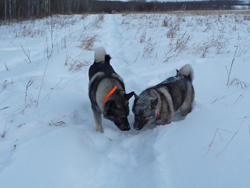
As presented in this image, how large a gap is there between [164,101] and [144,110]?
510mm

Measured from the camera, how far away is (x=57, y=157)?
5.62 feet

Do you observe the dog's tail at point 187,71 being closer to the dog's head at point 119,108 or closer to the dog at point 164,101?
the dog at point 164,101

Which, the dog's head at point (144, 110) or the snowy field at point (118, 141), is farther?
the dog's head at point (144, 110)

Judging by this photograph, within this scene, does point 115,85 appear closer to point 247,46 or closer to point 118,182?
point 118,182

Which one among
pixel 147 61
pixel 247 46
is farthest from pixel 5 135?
pixel 247 46

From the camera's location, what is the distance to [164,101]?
9.10ft

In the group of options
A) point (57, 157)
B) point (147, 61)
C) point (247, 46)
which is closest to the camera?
point (57, 157)

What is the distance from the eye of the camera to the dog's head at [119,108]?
2.34 metres

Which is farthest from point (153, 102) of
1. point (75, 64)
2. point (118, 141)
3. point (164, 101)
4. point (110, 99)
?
point (75, 64)

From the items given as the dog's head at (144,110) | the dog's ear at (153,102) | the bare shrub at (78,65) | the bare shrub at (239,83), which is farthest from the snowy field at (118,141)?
the bare shrub at (78,65)

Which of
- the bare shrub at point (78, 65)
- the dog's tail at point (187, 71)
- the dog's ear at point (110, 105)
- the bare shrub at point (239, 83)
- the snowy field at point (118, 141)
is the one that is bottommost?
the snowy field at point (118, 141)

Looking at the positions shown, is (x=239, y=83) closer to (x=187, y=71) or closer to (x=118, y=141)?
(x=187, y=71)

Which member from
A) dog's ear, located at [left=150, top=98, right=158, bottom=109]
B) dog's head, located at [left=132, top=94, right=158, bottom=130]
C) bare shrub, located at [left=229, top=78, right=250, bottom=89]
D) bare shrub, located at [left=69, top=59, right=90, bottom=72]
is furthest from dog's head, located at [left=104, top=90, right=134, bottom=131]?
bare shrub, located at [left=69, top=59, right=90, bottom=72]

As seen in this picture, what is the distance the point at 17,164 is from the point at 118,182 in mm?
996
